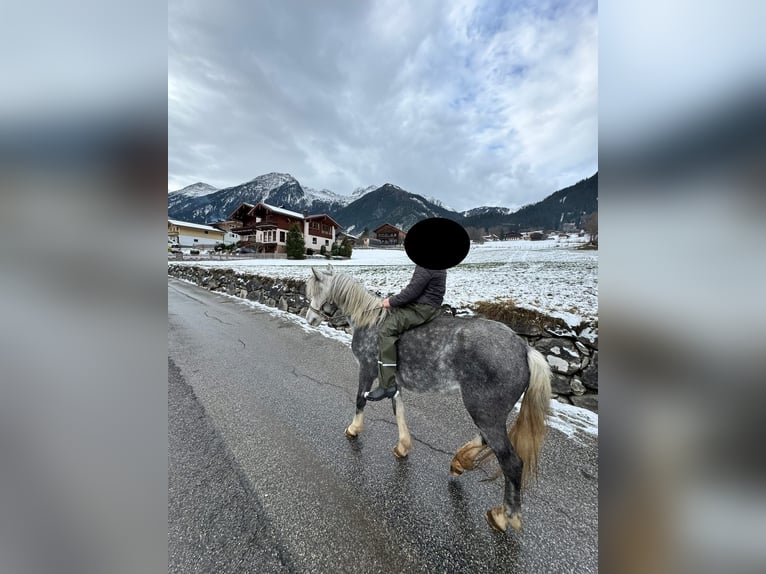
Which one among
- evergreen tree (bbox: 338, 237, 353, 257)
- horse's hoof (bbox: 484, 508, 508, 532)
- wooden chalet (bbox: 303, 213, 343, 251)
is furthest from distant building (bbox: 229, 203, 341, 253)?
horse's hoof (bbox: 484, 508, 508, 532)

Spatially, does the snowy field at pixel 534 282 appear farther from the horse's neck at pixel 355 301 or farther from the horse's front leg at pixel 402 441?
the horse's front leg at pixel 402 441

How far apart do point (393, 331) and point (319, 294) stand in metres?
1.04

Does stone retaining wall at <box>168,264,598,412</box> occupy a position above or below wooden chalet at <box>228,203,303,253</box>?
below

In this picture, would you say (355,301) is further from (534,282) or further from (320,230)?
(320,230)

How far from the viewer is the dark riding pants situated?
2326 mm

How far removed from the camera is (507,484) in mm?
1818

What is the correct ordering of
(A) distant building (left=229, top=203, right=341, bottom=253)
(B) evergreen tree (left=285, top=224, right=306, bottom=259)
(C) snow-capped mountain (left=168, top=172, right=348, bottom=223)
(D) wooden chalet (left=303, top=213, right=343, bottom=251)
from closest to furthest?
(B) evergreen tree (left=285, top=224, right=306, bottom=259)
(D) wooden chalet (left=303, top=213, right=343, bottom=251)
(A) distant building (left=229, top=203, right=341, bottom=253)
(C) snow-capped mountain (left=168, top=172, right=348, bottom=223)

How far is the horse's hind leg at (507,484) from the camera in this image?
1.80 m

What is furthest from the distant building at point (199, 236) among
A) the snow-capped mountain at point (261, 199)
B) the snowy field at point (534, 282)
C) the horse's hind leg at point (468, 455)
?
the horse's hind leg at point (468, 455)

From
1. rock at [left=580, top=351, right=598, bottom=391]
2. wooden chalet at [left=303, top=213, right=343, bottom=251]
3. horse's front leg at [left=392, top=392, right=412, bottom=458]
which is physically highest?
wooden chalet at [left=303, top=213, right=343, bottom=251]

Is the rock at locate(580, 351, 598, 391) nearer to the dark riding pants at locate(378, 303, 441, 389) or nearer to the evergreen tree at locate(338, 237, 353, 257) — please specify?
the dark riding pants at locate(378, 303, 441, 389)

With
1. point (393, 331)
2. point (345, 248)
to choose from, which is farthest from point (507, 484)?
point (345, 248)
